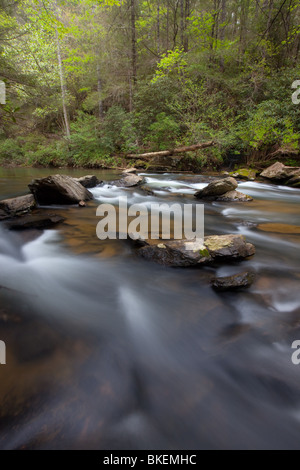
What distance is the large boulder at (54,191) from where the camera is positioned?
16.5ft

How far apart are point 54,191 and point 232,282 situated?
4.33m

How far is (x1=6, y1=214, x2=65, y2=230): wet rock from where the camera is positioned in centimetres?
391

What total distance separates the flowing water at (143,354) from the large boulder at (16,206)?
5.27 feet

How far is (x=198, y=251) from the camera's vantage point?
263 cm

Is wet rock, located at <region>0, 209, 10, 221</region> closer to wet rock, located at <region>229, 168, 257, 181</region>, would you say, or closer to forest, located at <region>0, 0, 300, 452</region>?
forest, located at <region>0, 0, 300, 452</region>

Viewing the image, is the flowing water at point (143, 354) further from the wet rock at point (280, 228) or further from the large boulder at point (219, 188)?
the large boulder at point (219, 188)

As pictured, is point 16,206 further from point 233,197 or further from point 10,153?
point 10,153

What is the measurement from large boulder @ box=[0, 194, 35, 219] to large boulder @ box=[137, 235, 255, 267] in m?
2.98

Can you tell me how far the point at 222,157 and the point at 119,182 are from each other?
6.21 metres

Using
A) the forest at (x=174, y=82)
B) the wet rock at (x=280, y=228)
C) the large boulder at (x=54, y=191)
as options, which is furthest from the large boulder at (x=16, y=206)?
the forest at (x=174, y=82)

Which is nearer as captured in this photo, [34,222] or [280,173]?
[34,222]

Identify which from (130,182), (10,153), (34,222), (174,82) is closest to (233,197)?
(130,182)

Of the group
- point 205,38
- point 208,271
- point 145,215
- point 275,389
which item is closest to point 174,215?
point 145,215

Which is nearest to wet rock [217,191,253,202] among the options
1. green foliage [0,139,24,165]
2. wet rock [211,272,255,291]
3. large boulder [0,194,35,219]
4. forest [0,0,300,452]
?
forest [0,0,300,452]
